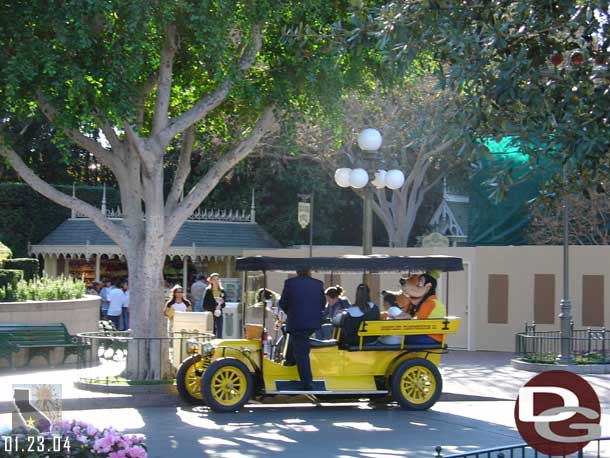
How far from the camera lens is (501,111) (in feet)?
29.2

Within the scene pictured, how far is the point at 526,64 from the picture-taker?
8.62 m

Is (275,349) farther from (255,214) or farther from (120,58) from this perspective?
(255,214)

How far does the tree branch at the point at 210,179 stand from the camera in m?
16.8

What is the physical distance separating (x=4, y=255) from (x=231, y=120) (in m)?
8.30

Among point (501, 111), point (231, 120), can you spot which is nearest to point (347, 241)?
point (231, 120)

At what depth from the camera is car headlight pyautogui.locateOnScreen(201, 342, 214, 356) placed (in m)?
14.7

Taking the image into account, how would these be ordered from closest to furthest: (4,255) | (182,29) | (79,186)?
(182,29), (4,255), (79,186)

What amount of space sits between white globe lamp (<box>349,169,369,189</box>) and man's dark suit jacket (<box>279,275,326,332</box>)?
295cm

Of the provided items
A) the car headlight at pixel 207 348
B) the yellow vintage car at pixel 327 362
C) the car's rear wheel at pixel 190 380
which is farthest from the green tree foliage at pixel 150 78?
the yellow vintage car at pixel 327 362

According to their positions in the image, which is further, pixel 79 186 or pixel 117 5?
pixel 79 186

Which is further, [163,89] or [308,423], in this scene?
[163,89]

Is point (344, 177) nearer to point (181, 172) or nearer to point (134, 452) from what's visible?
point (181, 172)

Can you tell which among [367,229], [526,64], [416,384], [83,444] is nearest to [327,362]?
[416,384]

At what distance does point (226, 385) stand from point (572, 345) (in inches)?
402
